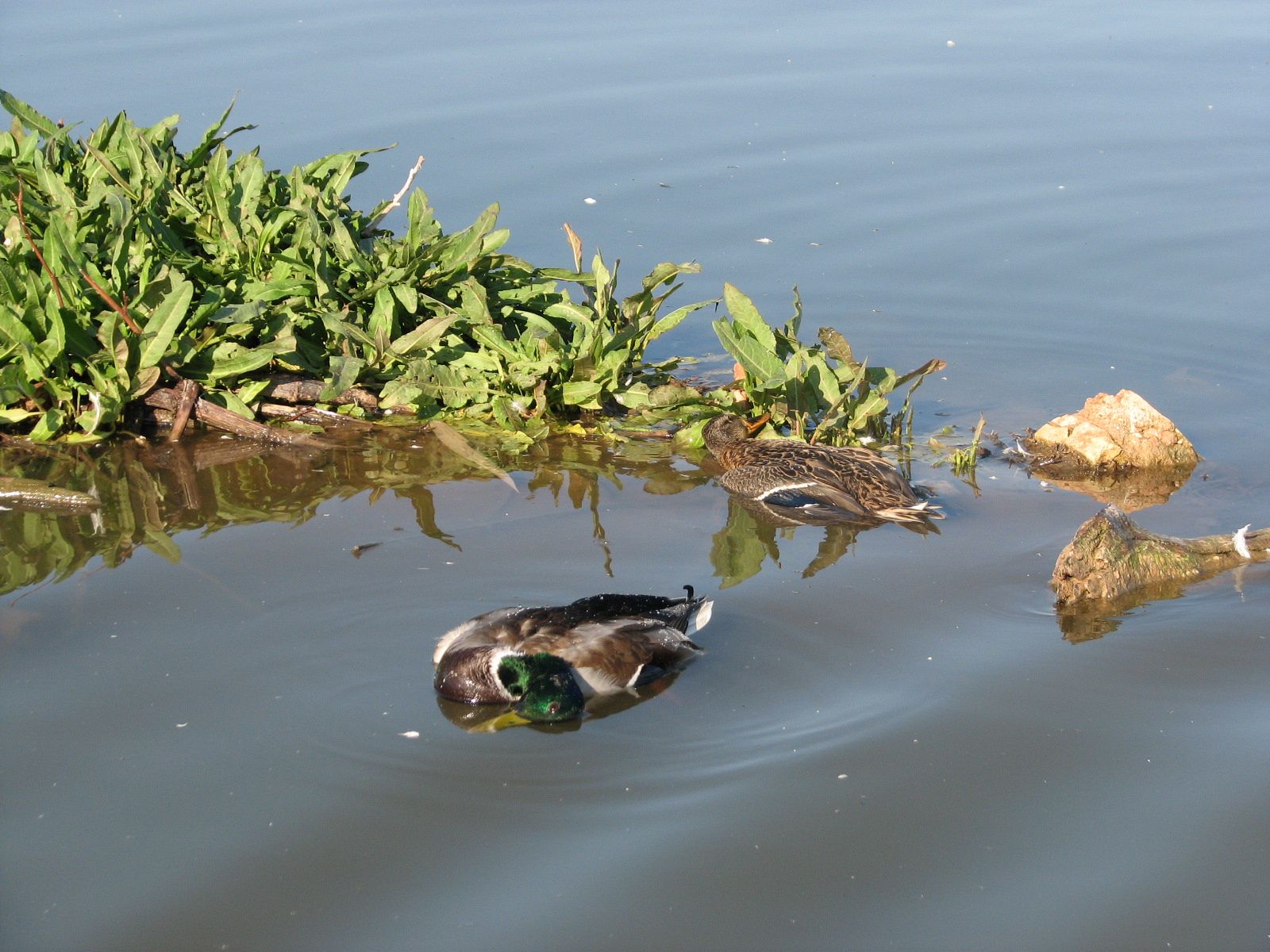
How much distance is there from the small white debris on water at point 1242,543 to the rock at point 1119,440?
3.83 feet

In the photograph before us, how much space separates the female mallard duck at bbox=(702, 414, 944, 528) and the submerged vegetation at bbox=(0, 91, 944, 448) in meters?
0.43

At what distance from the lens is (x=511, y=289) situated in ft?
26.0

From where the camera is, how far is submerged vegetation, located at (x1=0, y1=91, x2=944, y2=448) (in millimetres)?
6898

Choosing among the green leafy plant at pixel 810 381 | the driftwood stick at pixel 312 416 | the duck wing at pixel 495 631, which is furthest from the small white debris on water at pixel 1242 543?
the driftwood stick at pixel 312 416

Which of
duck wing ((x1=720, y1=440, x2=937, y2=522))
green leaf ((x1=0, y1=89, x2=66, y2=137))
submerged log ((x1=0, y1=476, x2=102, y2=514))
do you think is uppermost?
green leaf ((x1=0, y1=89, x2=66, y2=137))

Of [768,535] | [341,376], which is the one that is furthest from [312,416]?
[768,535]

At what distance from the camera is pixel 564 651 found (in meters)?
4.82

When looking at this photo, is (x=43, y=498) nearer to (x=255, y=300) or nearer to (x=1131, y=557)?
(x=255, y=300)

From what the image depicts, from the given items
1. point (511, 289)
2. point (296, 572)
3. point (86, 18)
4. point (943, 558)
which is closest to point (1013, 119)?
point (511, 289)

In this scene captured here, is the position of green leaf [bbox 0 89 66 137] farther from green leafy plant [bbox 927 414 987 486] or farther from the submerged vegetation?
green leafy plant [bbox 927 414 987 486]

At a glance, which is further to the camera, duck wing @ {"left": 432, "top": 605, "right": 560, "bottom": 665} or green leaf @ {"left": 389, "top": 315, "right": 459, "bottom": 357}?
green leaf @ {"left": 389, "top": 315, "right": 459, "bottom": 357}

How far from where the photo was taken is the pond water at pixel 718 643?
3727 millimetres

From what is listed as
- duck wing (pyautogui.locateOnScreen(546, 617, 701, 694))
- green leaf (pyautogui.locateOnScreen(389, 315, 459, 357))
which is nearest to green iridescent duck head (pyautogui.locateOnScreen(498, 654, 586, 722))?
duck wing (pyautogui.locateOnScreen(546, 617, 701, 694))

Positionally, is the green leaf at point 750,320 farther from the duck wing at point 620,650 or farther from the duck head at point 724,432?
the duck wing at point 620,650
